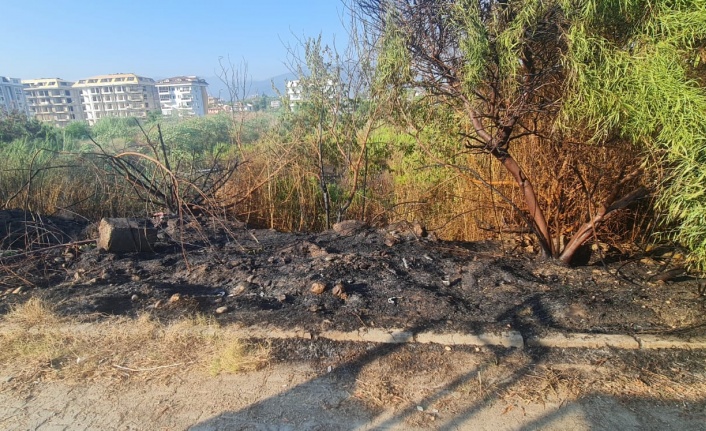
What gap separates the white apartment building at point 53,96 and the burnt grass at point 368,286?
89.1 ft

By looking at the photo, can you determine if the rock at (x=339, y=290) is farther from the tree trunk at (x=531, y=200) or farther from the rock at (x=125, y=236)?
the rock at (x=125, y=236)

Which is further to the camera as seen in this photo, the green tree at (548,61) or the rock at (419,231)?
the rock at (419,231)

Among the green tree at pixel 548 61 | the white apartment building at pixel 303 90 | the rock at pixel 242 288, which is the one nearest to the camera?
the green tree at pixel 548 61

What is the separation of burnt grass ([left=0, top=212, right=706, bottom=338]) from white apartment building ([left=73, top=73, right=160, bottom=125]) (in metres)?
22.4

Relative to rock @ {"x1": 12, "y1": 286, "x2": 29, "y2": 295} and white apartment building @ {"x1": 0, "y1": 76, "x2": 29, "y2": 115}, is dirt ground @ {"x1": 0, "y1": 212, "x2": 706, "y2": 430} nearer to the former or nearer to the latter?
rock @ {"x1": 12, "y1": 286, "x2": 29, "y2": 295}

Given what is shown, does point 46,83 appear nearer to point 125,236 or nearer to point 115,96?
point 115,96

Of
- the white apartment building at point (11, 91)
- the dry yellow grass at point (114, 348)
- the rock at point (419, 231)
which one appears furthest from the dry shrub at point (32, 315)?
the white apartment building at point (11, 91)

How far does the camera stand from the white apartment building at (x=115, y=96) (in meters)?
25.7

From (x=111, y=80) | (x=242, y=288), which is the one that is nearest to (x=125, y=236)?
(x=242, y=288)

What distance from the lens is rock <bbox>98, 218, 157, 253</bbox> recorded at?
15.9 feet

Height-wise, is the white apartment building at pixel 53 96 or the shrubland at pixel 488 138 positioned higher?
the white apartment building at pixel 53 96

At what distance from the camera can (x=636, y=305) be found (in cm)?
360

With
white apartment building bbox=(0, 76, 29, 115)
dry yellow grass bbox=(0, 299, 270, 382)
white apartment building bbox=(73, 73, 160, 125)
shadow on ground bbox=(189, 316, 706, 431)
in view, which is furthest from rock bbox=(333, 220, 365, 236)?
white apartment building bbox=(0, 76, 29, 115)

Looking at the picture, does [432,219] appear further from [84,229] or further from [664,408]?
[84,229]
